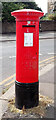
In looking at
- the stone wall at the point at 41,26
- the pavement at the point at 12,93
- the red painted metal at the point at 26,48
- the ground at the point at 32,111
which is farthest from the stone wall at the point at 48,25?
the red painted metal at the point at 26,48

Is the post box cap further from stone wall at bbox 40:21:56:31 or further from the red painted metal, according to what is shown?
stone wall at bbox 40:21:56:31

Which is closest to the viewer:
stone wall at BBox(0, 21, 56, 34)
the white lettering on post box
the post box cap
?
the post box cap

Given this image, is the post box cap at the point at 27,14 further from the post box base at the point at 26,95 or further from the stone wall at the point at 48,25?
the stone wall at the point at 48,25

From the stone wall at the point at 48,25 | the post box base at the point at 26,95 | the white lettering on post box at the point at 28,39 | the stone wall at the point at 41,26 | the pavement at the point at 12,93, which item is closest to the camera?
the white lettering on post box at the point at 28,39

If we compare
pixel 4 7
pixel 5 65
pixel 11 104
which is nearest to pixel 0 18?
pixel 4 7

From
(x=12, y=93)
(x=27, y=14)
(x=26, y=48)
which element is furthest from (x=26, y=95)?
(x=27, y=14)

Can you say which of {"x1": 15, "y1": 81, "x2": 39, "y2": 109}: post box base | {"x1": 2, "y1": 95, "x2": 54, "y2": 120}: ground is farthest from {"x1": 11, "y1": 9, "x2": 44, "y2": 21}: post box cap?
{"x1": 2, "y1": 95, "x2": 54, "y2": 120}: ground

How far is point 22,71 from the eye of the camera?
333cm

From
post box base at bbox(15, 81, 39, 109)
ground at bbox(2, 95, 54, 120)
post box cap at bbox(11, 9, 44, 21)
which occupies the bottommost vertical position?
ground at bbox(2, 95, 54, 120)

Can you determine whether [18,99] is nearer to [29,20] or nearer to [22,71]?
[22,71]

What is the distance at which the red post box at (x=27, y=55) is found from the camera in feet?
10.4

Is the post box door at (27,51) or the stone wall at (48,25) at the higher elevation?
the post box door at (27,51)

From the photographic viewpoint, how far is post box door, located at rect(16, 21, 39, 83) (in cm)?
319

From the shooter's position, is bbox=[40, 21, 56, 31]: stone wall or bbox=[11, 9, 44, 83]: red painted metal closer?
bbox=[11, 9, 44, 83]: red painted metal
